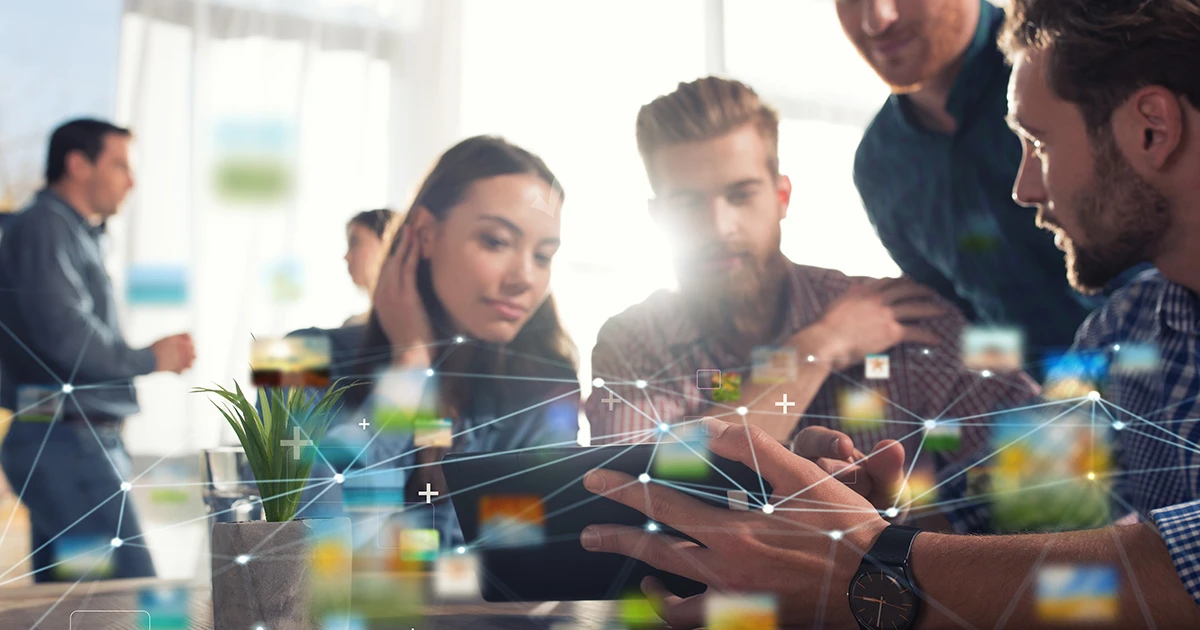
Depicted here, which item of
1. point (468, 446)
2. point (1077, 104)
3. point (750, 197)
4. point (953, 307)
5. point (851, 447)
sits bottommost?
point (468, 446)

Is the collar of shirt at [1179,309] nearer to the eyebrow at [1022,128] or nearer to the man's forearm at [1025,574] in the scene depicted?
the eyebrow at [1022,128]

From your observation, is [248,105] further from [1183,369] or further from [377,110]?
[1183,369]

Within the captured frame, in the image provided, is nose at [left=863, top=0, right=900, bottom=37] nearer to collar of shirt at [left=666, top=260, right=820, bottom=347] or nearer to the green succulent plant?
collar of shirt at [left=666, top=260, right=820, bottom=347]

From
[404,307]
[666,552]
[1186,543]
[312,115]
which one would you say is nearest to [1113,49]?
[1186,543]

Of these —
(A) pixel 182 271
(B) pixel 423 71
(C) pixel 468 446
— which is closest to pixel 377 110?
(B) pixel 423 71

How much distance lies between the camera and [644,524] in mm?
762

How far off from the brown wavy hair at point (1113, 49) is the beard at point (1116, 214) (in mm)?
47

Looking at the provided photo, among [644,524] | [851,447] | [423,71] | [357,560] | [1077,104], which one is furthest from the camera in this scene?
[423,71]

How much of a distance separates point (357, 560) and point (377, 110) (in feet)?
3.14

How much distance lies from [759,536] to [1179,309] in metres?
0.72

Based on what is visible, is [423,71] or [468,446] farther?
[423,71]

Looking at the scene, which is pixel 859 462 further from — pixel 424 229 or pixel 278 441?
pixel 424 229

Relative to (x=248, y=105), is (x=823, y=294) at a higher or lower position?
lower

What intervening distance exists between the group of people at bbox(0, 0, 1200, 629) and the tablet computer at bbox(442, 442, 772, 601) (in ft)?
0.60
